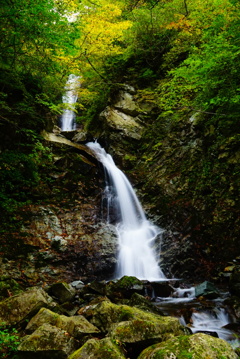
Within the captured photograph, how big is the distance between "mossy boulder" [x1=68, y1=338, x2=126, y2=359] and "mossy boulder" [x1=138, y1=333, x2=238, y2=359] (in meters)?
0.33

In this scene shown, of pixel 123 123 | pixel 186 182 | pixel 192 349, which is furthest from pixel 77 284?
pixel 123 123

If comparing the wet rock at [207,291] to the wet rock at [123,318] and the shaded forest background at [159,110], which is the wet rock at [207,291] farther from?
the wet rock at [123,318]

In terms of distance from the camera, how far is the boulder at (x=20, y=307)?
3.96 meters

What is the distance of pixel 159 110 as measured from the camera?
1405 cm

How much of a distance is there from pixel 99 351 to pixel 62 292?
10.3 ft

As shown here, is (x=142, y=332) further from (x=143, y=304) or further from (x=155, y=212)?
(x=155, y=212)

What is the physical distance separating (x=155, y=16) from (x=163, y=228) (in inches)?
455

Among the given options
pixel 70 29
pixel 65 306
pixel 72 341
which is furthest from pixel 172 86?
pixel 72 341

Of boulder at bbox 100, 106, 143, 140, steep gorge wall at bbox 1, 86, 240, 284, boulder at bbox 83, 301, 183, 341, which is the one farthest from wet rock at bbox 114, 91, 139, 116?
boulder at bbox 83, 301, 183, 341

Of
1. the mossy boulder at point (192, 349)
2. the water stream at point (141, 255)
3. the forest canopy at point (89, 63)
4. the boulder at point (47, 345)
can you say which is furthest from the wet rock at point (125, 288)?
the forest canopy at point (89, 63)

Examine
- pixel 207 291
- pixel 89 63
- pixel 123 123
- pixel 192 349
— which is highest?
pixel 89 63

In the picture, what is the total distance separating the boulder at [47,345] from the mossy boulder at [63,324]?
0.28 m

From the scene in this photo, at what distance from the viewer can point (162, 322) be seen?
147 inches

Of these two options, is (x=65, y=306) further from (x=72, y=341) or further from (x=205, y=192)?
(x=205, y=192)
